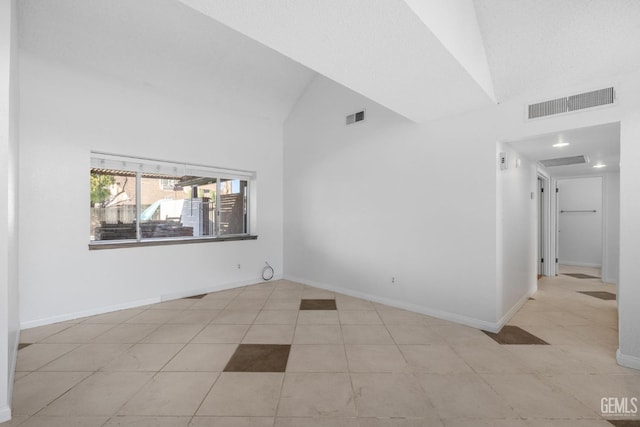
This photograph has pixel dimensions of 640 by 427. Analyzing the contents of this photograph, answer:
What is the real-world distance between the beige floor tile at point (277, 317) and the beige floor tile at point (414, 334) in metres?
1.09

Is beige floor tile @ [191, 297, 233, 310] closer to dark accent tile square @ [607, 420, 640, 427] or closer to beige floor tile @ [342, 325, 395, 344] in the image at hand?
beige floor tile @ [342, 325, 395, 344]

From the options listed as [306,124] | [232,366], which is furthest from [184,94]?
[232,366]

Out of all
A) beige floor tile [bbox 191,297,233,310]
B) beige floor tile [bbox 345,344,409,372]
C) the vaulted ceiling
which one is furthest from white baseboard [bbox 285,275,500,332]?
the vaulted ceiling

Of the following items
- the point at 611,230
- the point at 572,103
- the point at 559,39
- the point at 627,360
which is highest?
the point at 559,39

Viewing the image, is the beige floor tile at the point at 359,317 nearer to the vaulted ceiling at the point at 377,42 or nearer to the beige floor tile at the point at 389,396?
the beige floor tile at the point at 389,396

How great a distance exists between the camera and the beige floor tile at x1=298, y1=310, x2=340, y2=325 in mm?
3127

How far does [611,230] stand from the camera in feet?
15.8

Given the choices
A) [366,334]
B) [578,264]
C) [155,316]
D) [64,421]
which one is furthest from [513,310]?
[578,264]

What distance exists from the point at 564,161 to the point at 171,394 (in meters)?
5.29

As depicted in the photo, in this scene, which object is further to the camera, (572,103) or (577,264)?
(577,264)

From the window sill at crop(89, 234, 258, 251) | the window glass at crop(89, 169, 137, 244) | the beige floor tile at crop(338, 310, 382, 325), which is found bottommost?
the beige floor tile at crop(338, 310, 382, 325)

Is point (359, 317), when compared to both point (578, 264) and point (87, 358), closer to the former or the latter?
point (87, 358)

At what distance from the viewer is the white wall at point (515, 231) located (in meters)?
2.92

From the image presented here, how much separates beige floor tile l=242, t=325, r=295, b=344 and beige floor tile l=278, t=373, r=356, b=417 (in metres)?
0.62
